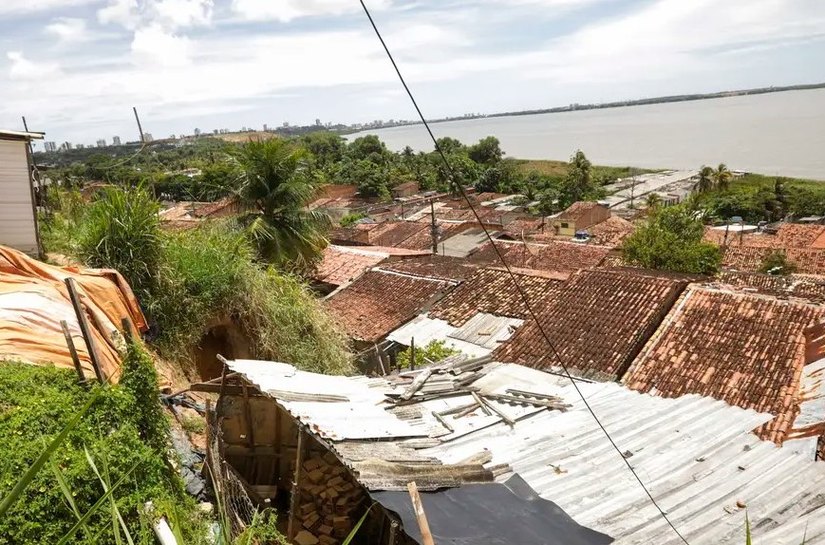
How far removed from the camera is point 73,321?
616 cm

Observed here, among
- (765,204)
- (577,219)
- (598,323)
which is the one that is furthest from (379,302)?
(765,204)

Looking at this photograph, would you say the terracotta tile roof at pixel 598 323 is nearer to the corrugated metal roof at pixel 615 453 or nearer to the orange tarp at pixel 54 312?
the corrugated metal roof at pixel 615 453

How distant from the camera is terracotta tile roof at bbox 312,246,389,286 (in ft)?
53.5

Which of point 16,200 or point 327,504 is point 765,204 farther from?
point 16,200

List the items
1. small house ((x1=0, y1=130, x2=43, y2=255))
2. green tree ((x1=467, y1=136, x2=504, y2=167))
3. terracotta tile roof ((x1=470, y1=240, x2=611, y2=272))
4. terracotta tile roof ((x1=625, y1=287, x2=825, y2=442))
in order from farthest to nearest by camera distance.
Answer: green tree ((x1=467, y1=136, x2=504, y2=167)) → terracotta tile roof ((x1=470, y1=240, x2=611, y2=272)) → small house ((x1=0, y1=130, x2=43, y2=255)) → terracotta tile roof ((x1=625, y1=287, x2=825, y2=442))

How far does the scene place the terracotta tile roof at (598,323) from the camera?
7.76 metres

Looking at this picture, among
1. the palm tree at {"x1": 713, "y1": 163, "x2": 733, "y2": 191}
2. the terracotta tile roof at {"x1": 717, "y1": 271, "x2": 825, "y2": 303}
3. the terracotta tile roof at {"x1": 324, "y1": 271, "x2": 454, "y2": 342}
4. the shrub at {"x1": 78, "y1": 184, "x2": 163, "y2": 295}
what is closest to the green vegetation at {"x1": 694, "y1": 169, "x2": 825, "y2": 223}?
the palm tree at {"x1": 713, "y1": 163, "x2": 733, "y2": 191}

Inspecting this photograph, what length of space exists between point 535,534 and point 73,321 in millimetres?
5327

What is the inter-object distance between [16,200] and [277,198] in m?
6.68

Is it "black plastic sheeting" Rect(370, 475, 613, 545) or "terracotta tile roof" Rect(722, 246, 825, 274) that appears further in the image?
"terracotta tile roof" Rect(722, 246, 825, 274)

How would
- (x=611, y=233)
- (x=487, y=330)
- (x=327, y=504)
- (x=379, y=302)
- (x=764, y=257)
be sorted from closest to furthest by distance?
(x=327, y=504)
(x=487, y=330)
(x=379, y=302)
(x=764, y=257)
(x=611, y=233)

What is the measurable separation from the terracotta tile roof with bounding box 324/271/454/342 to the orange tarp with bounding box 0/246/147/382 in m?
5.41

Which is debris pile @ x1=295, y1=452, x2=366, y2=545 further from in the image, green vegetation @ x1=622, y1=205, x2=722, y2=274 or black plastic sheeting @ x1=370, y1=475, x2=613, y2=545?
green vegetation @ x1=622, y1=205, x2=722, y2=274

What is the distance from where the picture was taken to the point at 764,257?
931 inches
